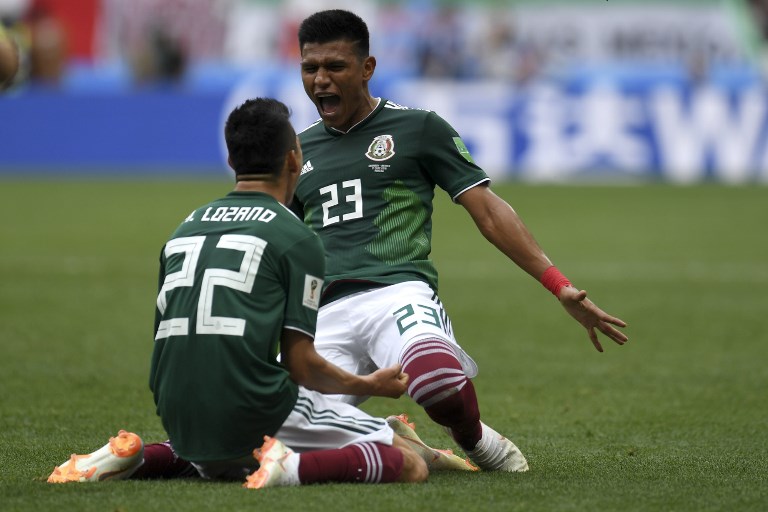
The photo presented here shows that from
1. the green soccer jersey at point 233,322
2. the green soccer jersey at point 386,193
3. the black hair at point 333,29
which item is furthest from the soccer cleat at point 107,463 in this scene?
the black hair at point 333,29

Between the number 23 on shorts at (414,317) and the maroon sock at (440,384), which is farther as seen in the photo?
the number 23 on shorts at (414,317)

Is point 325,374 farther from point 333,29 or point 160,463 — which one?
point 333,29

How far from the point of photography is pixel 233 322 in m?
5.00

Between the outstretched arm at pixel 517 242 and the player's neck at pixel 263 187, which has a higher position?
the player's neck at pixel 263 187

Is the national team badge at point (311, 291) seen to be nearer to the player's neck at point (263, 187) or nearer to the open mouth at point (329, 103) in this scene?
the player's neck at point (263, 187)

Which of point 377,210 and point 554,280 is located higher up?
point 377,210

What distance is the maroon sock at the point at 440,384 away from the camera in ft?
18.3

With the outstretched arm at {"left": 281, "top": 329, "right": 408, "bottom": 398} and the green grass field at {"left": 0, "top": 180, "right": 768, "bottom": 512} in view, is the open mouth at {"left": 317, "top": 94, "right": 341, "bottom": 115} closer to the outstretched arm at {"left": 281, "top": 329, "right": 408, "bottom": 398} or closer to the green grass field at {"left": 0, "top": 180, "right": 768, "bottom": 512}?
the outstretched arm at {"left": 281, "top": 329, "right": 408, "bottom": 398}

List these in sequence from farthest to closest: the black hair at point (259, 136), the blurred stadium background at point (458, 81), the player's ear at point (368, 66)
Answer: the blurred stadium background at point (458, 81) → the player's ear at point (368, 66) → the black hair at point (259, 136)

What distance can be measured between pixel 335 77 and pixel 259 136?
1.12 m

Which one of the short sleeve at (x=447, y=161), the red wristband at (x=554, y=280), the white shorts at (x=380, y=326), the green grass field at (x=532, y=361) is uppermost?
the short sleeve at (x=447, y=161)

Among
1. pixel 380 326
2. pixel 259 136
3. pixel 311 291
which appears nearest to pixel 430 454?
pixel 380 326

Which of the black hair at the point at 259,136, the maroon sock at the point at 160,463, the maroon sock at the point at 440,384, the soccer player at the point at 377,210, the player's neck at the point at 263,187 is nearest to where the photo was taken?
the black hair at the point at 259,136

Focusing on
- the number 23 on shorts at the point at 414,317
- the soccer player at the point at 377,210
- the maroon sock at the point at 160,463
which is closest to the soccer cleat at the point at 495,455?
the soccer player at the point at 377,210
